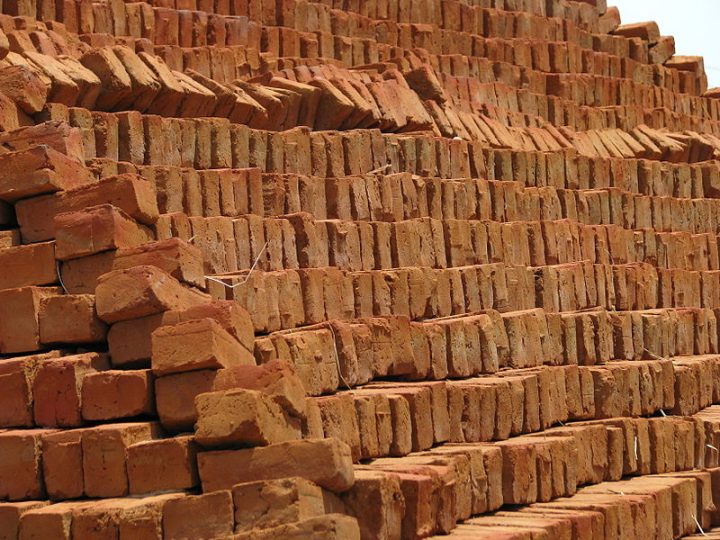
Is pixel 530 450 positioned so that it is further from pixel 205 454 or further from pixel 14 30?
pixel 14 30

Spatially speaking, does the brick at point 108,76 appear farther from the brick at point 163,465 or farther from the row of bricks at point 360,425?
the brick at point 163,465

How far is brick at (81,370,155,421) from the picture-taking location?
Answer: 381 inches

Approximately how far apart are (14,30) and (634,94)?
1093 cm

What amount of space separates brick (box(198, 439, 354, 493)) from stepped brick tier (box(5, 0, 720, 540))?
0.05ft

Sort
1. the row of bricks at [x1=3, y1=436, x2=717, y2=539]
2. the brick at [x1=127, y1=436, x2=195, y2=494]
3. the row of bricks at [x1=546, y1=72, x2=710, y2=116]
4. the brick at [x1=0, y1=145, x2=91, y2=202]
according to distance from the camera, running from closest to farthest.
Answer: the row of bricks at [x1=3, y1=436, x2=717, y2=539], the brick at [x1=127, y1=436, x2=195, y2=494], the brick at [x1=0, y1=145, x2=91, y2=202], the row of bricks at [x1=546, y1=72, x2=710, y2=116]

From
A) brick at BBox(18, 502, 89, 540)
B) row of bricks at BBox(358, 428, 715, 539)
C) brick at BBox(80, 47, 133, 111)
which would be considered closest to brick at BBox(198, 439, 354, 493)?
row of bricks at BBox(358, 428, 715, 539)

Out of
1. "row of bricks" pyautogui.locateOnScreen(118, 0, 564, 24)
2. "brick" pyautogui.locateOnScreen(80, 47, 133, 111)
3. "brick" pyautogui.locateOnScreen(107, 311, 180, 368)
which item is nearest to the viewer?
"brick" pyautogui.locateOnScreen(107, 311, 180, 368)

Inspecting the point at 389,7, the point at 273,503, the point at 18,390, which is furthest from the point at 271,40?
the point at 273,503

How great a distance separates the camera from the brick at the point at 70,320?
10.1 meters

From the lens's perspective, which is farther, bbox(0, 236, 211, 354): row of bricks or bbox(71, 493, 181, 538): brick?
bbox(0, 236, 211, 354): row of bricks

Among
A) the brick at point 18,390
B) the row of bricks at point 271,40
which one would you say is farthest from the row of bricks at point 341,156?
the row of bricks at point 271,40

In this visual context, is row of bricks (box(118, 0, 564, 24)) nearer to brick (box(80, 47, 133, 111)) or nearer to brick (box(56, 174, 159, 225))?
brick (box(80, 47, 133, 111))

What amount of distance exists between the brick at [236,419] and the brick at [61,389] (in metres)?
0.96

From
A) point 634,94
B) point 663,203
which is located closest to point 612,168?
point 663,203
